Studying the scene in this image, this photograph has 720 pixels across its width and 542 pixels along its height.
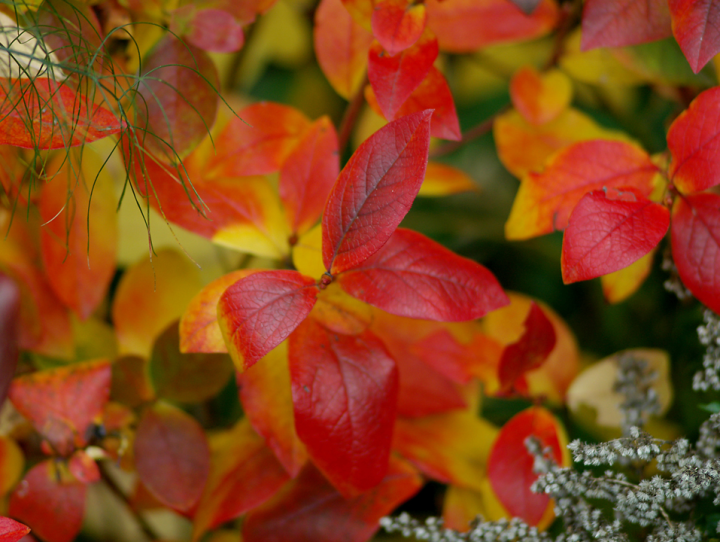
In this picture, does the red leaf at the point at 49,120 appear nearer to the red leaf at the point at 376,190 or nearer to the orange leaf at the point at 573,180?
the red leaf at the point at 376,190

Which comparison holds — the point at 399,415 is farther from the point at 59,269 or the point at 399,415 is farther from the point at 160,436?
the point at 59,269

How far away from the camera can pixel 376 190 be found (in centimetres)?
36

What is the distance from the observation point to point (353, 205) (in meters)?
0.36

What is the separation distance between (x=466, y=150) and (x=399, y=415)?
443mm

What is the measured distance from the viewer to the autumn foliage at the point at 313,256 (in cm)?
37

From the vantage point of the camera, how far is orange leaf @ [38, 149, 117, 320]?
0.48 metres

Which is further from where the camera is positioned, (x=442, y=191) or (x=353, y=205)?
(x=442, y=191)

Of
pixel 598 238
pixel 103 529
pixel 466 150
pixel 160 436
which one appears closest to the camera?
pixel 598 238

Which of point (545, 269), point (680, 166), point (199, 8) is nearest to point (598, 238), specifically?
point (680, 166)

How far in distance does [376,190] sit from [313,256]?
0.08 m

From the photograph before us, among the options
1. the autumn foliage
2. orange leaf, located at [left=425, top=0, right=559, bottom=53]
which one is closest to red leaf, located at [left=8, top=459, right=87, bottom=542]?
the autumn foliage

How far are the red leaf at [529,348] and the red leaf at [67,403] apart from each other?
0.99 ft

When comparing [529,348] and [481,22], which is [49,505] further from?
[481,22]

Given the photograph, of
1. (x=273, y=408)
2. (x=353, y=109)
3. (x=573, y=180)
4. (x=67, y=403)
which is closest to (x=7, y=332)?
(x=67, y=403)
